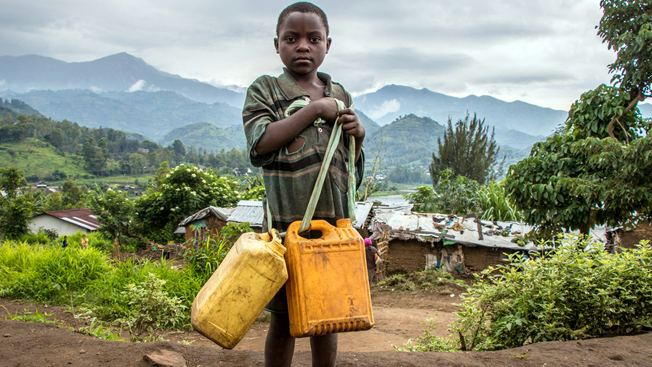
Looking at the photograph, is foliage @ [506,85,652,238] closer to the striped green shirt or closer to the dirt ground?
the dirt ground

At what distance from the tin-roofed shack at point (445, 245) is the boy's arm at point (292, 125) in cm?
977

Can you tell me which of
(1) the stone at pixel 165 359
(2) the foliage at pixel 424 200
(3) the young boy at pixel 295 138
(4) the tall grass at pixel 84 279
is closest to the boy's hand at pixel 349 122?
(3) the young boy at pixel 295 138

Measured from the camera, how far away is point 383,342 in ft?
15.1

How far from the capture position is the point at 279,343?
5.35ft

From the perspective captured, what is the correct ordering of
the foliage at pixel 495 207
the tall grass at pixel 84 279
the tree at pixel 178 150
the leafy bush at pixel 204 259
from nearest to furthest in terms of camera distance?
the tall grass at pixel 84 279 < the leafy bush at pixel 204 259 < the foliage at pixel 495 207 < the tree at pixel 178 150

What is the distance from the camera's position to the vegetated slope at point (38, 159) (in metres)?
59.2

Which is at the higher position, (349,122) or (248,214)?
(349,122)

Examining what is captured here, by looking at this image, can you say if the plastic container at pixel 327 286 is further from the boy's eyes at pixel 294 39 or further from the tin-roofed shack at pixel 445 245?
the tin-roofed shack at pixel 445 245

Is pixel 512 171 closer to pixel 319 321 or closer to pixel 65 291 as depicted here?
pixel 319 321

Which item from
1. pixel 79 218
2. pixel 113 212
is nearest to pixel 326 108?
pixel 113 212

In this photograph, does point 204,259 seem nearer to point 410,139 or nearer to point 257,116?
point 257,116

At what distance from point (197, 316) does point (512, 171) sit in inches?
247

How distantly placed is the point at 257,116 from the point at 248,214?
11191 millimetres

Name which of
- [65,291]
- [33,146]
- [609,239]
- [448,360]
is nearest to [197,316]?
[448,360]
